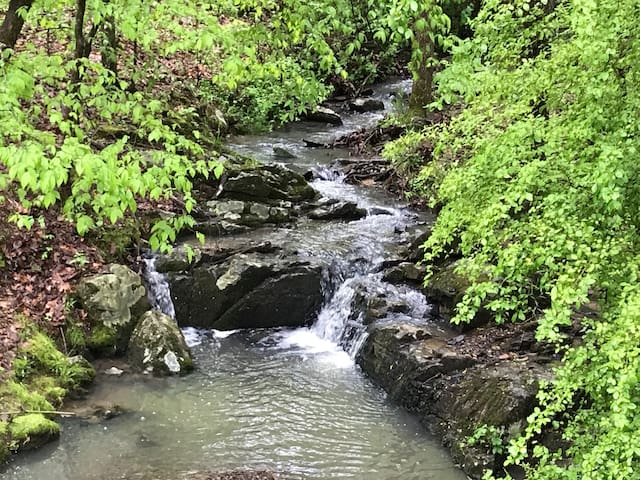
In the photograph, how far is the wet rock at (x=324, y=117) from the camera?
18.1m

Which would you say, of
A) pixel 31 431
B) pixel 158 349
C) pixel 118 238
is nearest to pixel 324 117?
pixel 118 238

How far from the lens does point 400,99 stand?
640 inches

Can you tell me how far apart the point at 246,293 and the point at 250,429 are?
2970mm

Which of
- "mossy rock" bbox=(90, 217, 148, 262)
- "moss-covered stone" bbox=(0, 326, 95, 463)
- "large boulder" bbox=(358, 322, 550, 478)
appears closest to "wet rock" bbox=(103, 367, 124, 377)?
"moss-covered stone" bbox=(0, 326, 95, 463)

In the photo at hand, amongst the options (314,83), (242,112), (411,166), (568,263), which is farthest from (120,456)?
(242,112)

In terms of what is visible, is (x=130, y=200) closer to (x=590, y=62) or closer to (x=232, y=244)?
(x=590, y=62)

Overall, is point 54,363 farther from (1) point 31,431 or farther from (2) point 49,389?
(1) point 31,431

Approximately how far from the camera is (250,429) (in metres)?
6.92

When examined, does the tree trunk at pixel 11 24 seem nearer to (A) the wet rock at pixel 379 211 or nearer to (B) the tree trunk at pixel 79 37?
(B) the tree trunk at pixel 79 37

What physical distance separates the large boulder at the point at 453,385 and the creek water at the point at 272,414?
0.21m

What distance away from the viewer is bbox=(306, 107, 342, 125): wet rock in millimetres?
18109

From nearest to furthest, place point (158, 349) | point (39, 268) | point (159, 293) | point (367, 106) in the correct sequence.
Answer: point (158, 349) < point (39, 268) < point (159, 293) < point (367, 106)

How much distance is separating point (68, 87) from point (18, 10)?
865 millimetres

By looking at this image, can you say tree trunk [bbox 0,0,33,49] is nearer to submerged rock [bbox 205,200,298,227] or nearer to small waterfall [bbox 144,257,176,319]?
small waterfall [bbox 144,257,176,319]
